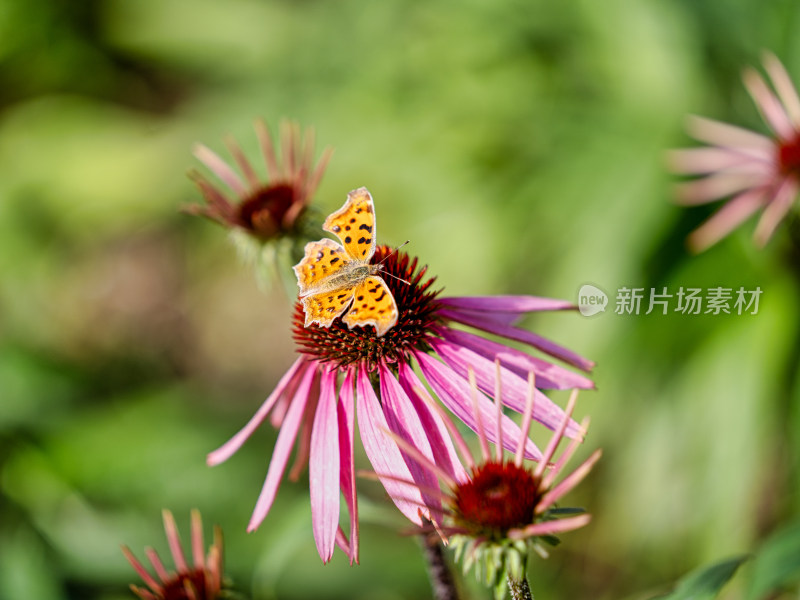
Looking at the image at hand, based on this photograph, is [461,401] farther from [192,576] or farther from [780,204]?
[780,204]

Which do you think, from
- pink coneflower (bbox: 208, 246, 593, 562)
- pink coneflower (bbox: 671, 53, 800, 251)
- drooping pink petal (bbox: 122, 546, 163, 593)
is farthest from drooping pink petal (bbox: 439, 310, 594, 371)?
pink coneflower (bbox: 671, 53, 800, 251)

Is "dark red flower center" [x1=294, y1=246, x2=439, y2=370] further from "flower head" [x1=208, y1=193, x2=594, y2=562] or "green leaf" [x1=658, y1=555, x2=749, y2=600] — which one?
"green leaf" [x1=658, y1=555, x2=749, y2=600]

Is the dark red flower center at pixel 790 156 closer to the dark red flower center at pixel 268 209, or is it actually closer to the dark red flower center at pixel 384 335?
the dark red flower center at pixel 384 335

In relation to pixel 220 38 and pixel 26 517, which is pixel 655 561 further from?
pixel 220 38

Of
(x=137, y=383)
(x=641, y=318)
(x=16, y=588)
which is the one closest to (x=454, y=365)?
(x=641, y=318)

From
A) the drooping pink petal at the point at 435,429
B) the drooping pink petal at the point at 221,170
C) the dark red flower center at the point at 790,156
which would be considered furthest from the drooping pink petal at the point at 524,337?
the dark red flower center at the point at 790,156

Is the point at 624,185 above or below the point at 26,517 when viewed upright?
above

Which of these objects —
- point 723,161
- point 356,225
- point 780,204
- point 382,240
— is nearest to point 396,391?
point 356,225
